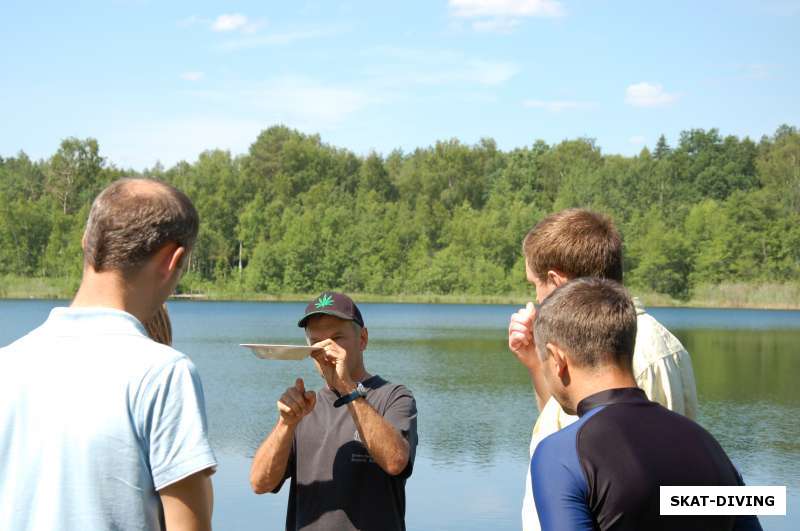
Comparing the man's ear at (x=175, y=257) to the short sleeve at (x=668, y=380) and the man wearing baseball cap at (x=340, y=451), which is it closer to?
the man wearing baseball cap at (x=340, y=451)

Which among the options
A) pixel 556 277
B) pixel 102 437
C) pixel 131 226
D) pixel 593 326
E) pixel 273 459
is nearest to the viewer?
pixel 102 437

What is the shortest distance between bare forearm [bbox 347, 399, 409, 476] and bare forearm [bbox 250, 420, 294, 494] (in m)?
0.26

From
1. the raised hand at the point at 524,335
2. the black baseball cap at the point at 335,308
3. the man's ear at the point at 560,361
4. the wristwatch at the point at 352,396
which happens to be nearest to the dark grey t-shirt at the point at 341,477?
the wristwatch at the point at 352,396

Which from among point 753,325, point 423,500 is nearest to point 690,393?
point 423,500

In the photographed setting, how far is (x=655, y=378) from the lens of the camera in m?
2.91

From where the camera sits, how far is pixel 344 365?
327 centimetres

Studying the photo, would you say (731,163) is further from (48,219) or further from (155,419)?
(155,419)

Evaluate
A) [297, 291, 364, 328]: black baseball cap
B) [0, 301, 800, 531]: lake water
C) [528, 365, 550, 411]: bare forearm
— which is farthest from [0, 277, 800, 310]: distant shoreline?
[528, 365, 550, 411]: bare forearm

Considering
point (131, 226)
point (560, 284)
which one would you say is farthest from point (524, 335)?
point (131, 226)

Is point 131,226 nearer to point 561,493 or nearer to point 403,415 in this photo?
point 561,493

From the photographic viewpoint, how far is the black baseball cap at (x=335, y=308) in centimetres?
356

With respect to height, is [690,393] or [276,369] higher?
[690,393]

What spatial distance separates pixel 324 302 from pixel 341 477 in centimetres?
70

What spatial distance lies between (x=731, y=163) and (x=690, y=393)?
8998 centimetres
